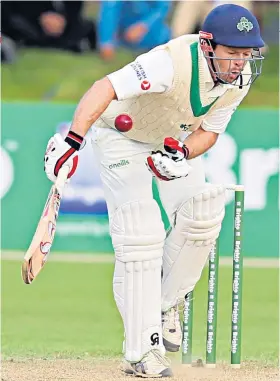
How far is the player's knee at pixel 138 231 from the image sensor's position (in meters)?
5.39

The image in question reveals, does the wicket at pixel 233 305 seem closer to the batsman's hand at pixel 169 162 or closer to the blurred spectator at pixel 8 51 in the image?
the batsman's hand at pixel 169 162

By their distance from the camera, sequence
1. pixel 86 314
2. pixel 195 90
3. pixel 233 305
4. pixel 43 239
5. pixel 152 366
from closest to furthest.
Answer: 1. pixel 43 239
2. pixel 195 90
3. pixel 152 366
4. pixel 233 305
5. pixel 86 314

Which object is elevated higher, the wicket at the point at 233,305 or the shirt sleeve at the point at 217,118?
the shirt sleeve at the point at 217,118

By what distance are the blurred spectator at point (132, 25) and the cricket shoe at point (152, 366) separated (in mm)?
7332

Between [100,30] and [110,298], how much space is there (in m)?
4.69

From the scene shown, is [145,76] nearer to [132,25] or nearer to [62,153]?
[62,153]

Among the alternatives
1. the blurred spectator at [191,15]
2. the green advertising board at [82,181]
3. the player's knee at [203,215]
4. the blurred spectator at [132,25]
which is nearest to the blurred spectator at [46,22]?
the blurred spectator at [132,25]

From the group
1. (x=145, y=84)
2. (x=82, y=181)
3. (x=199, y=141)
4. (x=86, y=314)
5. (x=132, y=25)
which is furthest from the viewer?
(x=132, y=25)

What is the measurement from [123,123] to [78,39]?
313 inches

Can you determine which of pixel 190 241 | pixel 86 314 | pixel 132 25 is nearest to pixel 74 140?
pixel 190 241

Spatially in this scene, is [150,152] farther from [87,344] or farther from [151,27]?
[151,27]

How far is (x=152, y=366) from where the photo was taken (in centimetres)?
543

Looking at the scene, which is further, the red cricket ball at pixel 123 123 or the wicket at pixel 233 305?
the wicket at pixel 233 305

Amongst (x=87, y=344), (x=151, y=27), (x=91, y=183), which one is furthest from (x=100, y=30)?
(x=87, y=344)
